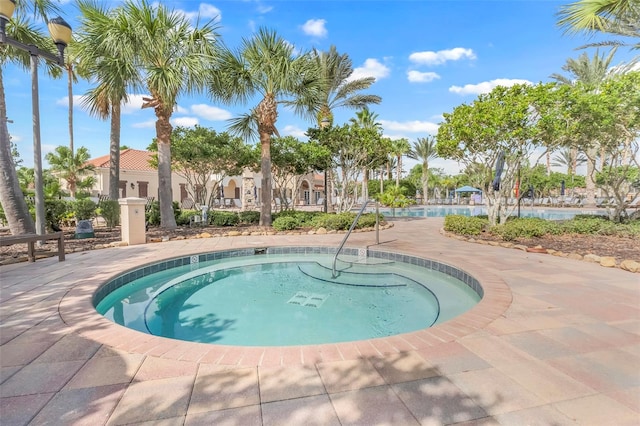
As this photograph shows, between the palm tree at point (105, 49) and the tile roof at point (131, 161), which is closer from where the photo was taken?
the palm tree at point (105, 49)

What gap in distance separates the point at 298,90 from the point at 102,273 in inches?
321

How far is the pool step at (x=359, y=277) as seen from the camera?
5.65 meters

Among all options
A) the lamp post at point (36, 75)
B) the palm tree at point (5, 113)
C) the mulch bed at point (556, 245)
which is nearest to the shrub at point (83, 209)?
the mulch bed at point (556, 245)

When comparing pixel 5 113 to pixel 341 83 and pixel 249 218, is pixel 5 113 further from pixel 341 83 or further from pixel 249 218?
pixel 341 83

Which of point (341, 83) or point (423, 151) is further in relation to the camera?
point (423, 151)

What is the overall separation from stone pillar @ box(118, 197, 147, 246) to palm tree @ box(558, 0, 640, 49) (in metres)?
11.9

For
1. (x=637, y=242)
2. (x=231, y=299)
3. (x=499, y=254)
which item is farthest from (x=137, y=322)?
(x=637, y=242)

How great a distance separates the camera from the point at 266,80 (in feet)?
33.9

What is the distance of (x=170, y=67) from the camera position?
8.75 meters

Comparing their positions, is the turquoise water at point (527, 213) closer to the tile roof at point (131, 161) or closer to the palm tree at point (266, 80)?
the palm tree at point (266, 80)

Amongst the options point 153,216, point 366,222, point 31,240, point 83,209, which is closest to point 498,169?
point 366,222

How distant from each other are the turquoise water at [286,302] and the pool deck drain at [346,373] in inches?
38.0

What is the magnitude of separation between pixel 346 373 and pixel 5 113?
997cm

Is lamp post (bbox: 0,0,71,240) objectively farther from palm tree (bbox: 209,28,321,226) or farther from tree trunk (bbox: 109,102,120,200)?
tree trunk (bbox: 109,102,120,200)
